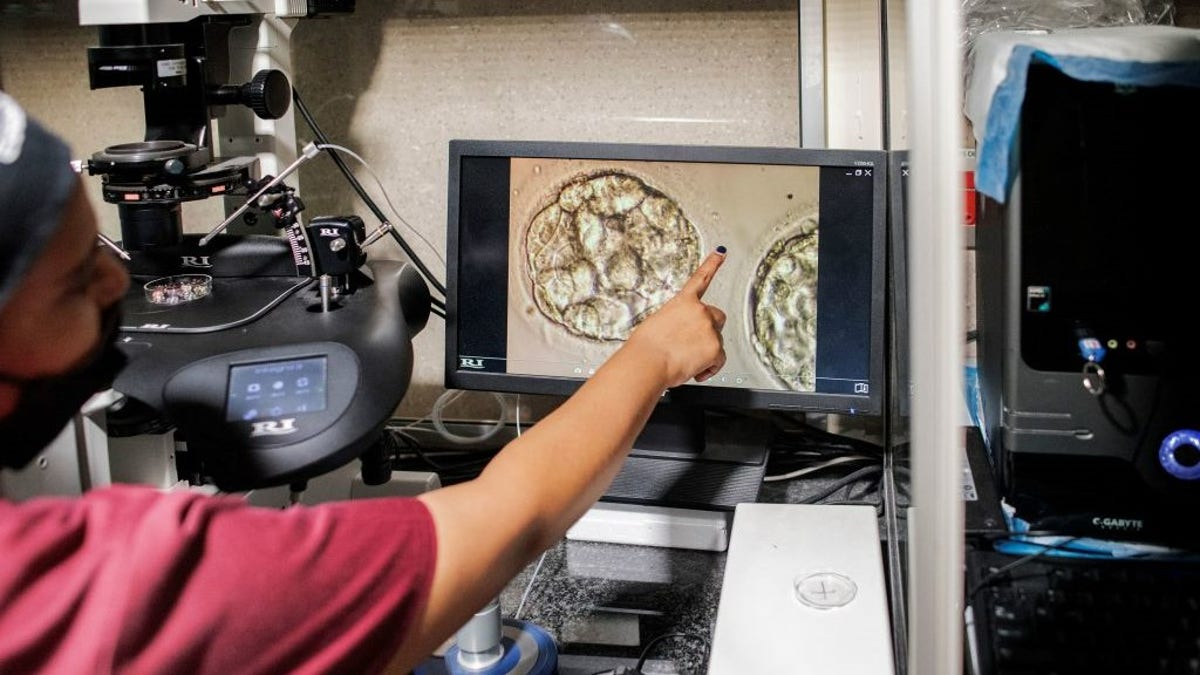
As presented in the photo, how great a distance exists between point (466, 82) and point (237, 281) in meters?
0.41

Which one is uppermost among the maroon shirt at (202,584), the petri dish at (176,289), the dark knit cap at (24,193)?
the dark knit cap at (24,193)

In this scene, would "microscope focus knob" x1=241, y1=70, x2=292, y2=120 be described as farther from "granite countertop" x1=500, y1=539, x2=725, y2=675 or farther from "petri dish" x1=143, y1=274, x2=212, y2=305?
"granite countertop" x1=500, y1=539, x2=725, y2=675

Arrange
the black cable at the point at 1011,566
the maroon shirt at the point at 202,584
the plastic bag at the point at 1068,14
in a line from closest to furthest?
1. the maroon shirt at the point at 202,584
2. the black cable at the point at 1011,566
3. the plastic bag at the point at 1068,14

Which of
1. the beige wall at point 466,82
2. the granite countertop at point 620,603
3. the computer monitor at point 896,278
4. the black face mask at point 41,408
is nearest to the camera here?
the black face mask at point 41,408

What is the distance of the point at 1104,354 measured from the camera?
87 centimetres

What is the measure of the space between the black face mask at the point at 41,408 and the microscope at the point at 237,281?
0.15 meters

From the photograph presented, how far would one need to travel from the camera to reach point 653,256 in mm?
1292

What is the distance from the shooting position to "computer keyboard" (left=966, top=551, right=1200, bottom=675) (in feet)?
2.66

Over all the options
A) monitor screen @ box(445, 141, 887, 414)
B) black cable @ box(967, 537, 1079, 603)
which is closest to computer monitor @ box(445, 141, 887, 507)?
monitor screen @ box(445, 141, 887, 414)

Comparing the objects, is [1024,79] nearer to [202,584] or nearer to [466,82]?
[202,584]

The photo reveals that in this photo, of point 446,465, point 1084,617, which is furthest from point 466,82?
point 1084,617

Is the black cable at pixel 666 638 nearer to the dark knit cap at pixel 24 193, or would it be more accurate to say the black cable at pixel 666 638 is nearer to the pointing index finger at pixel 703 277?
the pointing index finger at pixel 703 277

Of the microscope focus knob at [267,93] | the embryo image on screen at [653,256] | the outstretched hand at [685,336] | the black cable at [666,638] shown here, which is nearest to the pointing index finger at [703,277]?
the outstretched hand at [685,336]

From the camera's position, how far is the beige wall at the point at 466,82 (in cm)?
141
